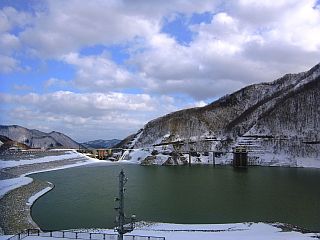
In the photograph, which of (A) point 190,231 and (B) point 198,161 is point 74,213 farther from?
(B) point 198,161

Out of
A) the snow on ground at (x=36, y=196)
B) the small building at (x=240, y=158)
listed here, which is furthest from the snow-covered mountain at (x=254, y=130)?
the snow on ground at (x=36, y=196)

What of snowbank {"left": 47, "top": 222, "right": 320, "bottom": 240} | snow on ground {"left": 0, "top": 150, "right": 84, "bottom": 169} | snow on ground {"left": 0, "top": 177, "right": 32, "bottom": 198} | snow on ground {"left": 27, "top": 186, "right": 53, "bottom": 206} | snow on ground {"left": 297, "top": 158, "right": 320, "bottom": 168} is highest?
snow on ground {"left": 0, "top": 150, "right": 84, "bottom": 169}

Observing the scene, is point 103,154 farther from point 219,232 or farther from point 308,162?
point 219,232

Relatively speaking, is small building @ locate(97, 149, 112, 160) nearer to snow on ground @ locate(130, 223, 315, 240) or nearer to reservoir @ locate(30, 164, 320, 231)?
reservoir @ locate(30, 164, 320, 231)

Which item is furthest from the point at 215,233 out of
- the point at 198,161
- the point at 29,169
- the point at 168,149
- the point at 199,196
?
the point at 168,149

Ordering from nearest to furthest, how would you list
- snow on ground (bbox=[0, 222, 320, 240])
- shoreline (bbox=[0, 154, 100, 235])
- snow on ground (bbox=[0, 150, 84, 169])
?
1. snow on ground (bbox=[0, 222, 320, 240])
2. shoreline (bbox=[0, 154, 100, 235])
3. snow on ground (bbox=[0, 150, 84, 169])

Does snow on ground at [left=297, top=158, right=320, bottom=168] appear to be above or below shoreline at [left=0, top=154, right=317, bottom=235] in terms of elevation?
above

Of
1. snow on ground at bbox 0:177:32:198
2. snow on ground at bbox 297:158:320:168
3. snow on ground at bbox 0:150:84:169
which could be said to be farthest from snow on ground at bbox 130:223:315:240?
snow on ground at bbox 297:158:320:168

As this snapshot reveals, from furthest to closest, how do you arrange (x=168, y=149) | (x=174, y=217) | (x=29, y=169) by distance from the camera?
1. (x=168, y=149)
2. (x=29, y=169)
3. (x=174, y=217)

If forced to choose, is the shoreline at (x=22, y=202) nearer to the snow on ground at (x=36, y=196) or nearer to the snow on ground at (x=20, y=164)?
the snow on ground at (x=36, y=196)
